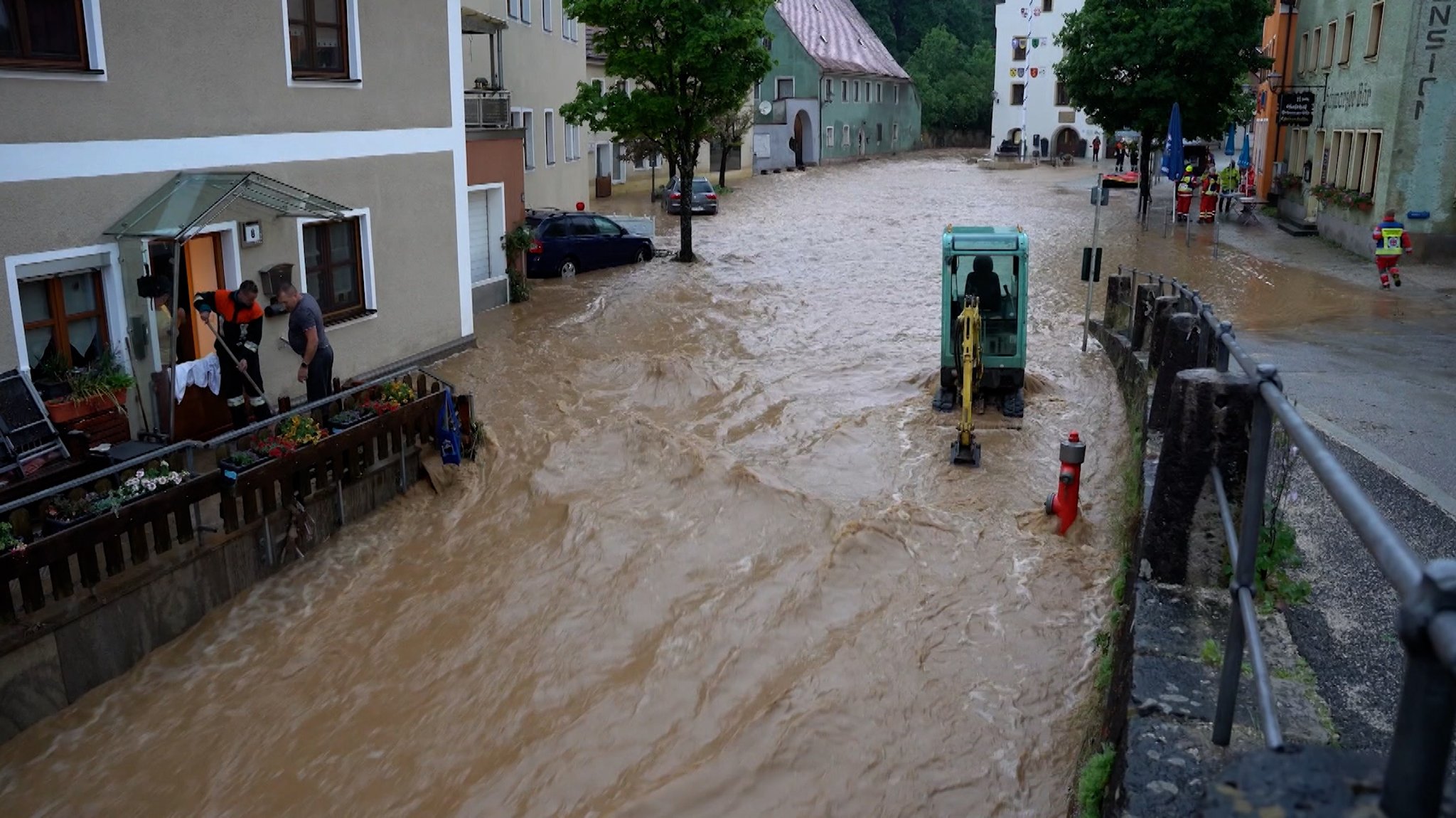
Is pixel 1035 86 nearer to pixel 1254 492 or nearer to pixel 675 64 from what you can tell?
pixel 675 64

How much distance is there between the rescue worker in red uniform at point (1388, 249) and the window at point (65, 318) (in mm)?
20115

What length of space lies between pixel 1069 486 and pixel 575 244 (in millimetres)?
16837

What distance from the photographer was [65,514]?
806cm

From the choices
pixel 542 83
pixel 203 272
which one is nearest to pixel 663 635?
pixel 203 272

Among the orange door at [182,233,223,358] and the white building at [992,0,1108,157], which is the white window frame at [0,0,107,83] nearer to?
the orange door at [182,233,223,358]

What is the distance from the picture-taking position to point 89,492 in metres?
9.09

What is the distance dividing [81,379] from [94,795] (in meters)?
4.75

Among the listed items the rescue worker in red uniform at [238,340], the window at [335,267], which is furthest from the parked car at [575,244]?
the rescue worker in red uniform at [238,340]

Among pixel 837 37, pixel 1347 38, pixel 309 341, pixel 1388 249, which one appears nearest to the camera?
→ pixel 309 341

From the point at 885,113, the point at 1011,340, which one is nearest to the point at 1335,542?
the point at 1011,340

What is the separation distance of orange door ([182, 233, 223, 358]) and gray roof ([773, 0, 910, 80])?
5863cm

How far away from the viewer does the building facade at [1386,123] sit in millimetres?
23594

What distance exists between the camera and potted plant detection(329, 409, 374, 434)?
10812 millimetres

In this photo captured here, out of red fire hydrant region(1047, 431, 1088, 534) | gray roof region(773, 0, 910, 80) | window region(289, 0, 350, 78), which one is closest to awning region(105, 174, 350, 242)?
window region(289, 0, 350, 78)
